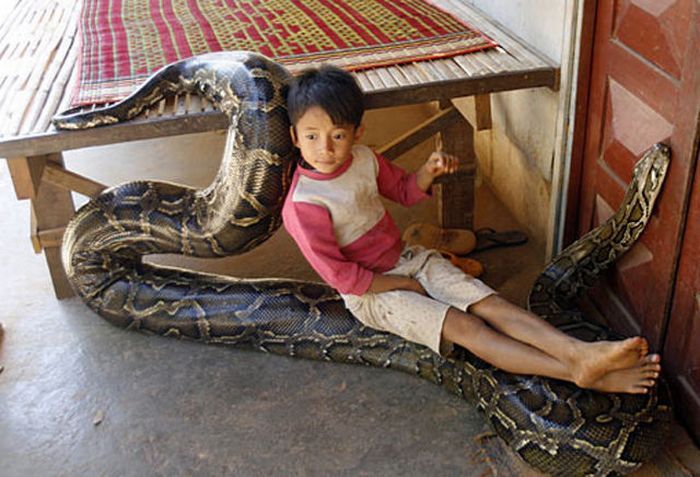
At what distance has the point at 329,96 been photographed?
8.55ft

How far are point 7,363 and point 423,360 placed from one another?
1.91 m

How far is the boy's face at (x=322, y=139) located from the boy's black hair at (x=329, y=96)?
0.07 feet

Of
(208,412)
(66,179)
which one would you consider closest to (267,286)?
(208,412)

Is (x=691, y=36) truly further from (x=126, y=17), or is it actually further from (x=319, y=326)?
(x=126, y=17)

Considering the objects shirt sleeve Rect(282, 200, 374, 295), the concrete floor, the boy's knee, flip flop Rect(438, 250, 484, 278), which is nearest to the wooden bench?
flip flop Rect(438, 250, 484, 278)

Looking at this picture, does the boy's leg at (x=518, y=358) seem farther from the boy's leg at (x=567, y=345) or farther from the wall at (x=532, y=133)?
the wall at (x=532, y=133)

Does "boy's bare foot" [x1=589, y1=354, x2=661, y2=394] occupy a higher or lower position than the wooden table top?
lower

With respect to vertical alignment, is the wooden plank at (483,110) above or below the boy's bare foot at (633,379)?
above

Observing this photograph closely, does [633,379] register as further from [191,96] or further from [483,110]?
[191,96]

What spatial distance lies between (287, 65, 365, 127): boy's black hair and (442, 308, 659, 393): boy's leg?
83 cm

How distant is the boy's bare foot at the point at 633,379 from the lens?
2.47 metres

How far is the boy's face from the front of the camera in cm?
264

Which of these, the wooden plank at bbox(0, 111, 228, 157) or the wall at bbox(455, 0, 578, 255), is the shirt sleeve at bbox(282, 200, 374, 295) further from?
the wall at bbox(455, 0, 578, 255)

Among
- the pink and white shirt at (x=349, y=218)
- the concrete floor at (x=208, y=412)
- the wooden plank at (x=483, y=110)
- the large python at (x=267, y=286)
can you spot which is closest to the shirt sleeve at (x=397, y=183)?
the pink and white shirt at (x=349, y=218)
